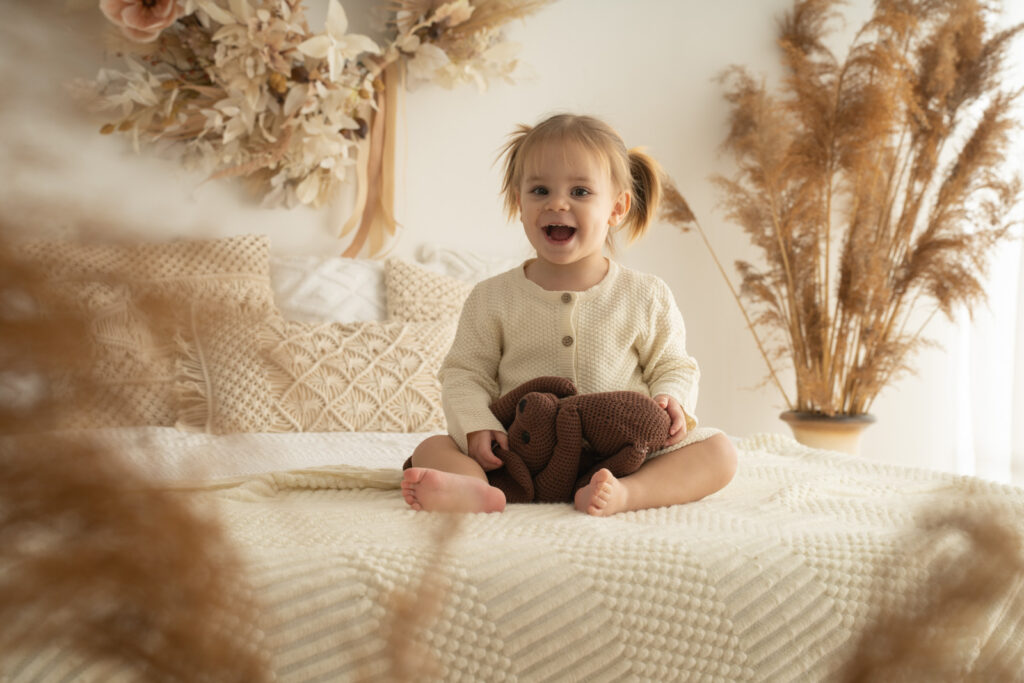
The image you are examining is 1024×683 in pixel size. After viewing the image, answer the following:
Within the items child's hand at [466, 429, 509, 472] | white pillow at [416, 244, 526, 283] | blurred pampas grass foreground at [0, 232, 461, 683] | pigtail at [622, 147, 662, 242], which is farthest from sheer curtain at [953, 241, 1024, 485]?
blurred pampas grass foreground at [0, 232, 461, 683]

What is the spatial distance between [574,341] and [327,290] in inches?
36.4

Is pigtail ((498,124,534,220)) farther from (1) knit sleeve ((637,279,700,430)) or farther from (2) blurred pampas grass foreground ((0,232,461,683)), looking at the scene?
(2) blurred pampas grass foreground ((0,232,461,683))

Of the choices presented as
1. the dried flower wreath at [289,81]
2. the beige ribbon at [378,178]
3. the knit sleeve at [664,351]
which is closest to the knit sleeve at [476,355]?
the knit sleeve at [664,351]

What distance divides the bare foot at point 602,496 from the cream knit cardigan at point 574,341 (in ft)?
1.05

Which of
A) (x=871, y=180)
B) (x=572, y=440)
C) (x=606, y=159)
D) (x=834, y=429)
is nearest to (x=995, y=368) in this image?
(x=834, y=429)

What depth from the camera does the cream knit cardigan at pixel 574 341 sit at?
1.37 meters

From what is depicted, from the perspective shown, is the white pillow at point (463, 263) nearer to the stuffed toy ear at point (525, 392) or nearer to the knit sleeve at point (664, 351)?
the knit sleeve at point (664, 351)

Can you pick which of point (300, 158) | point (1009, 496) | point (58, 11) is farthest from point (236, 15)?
point (58, 11)

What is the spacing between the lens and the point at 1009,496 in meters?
1.10

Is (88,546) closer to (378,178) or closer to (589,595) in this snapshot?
(589,595)

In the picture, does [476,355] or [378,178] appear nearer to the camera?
[476,355]

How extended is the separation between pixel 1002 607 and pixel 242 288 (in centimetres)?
156

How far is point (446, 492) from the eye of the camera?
1.01 m

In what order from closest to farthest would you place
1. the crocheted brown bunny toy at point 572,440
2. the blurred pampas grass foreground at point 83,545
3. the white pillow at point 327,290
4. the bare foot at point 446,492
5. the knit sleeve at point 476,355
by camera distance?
the blurred pampas grass foreground at point 83,545
the bare foot at point 446,492
the crocheted brown bunny toy at point 572,440
the knit sleeve at point 476,355
the white pillow at point 327,290
